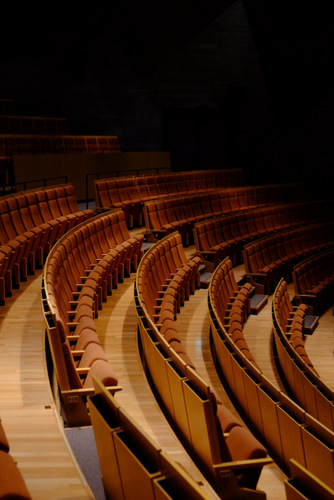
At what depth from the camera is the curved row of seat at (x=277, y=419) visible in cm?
70

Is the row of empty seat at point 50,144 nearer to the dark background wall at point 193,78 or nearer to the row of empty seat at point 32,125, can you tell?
the row of empty seat at point 32,125

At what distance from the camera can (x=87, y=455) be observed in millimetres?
582

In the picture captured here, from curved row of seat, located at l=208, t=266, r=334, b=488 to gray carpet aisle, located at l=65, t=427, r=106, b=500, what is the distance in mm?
205

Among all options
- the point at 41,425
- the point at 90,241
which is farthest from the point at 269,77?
the point at 41,425

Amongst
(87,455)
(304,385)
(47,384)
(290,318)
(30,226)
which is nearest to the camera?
(87,455)

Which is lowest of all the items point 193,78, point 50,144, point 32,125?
point 50,144

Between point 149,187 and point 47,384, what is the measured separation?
56.2 inches

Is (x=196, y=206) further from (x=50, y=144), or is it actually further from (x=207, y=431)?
(x=207, y=431)

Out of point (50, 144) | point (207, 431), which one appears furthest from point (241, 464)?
point (50, 144)

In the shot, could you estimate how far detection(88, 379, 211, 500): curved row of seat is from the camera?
0.35 meters

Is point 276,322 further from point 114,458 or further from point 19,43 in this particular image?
point 19,43

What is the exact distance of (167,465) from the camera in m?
0.36

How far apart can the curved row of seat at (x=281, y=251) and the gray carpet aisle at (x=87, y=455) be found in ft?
3.62

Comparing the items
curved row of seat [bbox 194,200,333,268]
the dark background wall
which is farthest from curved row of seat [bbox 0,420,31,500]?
the dark background wall
